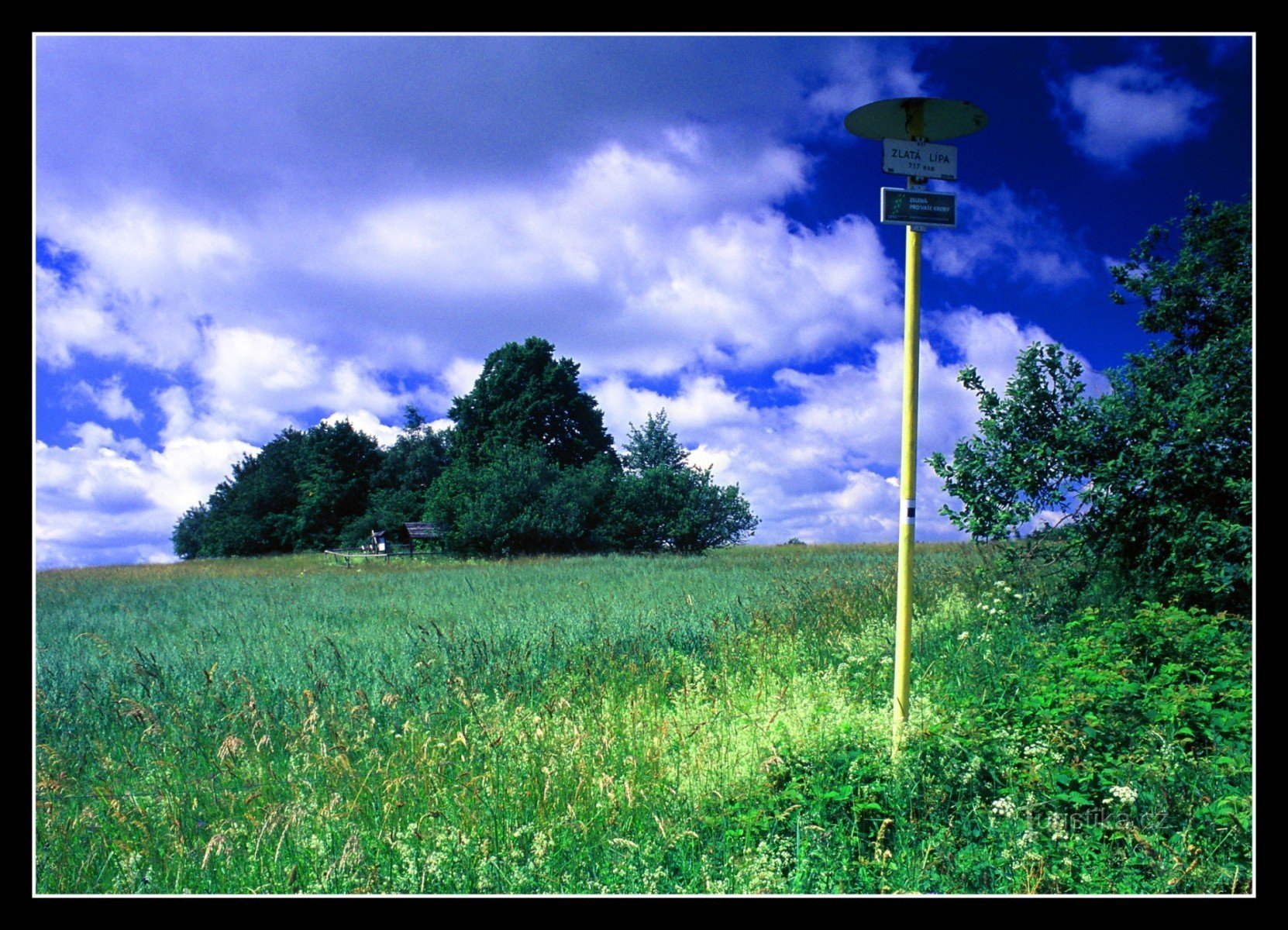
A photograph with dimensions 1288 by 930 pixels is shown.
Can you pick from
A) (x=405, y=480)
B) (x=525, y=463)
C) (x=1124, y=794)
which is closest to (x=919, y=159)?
(x=1124, y=794)

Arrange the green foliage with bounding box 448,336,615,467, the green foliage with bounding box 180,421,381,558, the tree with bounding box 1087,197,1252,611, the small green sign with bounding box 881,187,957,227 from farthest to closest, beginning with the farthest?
the green foliage with bounding box 448,336,615,467 → the green foliage with bounding box 180,421,381,558 → the tree with bounding box 1087,197,1252,611 → the small green sign with bounding box 881,187,957,227

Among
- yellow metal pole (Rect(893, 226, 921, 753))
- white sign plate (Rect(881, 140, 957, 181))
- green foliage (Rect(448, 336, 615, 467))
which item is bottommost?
yellow metal pole (Rect(893, 226, 921, 753))

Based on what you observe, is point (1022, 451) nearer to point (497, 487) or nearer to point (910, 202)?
point (910, 202)

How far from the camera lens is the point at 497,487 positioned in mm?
28984

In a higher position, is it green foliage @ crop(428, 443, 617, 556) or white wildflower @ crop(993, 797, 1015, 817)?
green foliage @ crop(428, 443, 617, 556)

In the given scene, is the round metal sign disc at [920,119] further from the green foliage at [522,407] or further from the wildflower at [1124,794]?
the green foliage at [522,407]

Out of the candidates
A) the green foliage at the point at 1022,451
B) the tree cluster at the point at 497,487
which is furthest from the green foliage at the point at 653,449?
the green foliage at the point at 1022,451

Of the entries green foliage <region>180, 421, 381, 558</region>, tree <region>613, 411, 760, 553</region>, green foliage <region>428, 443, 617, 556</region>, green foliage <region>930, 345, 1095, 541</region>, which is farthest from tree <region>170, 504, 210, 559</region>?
green foliage <region>930, 345, 1095, 541</region>

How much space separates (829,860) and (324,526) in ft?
84.4

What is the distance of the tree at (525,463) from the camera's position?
28984 mm

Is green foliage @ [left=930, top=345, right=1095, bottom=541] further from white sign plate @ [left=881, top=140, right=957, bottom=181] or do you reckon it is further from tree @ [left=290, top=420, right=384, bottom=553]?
tree @ [left=290, top=420, right=384, bottom=553]

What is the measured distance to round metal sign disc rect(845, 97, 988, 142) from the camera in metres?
4.21
